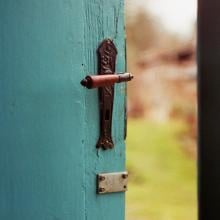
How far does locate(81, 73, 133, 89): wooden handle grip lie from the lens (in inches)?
31.2

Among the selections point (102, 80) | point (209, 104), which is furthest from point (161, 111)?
point (102, 80)

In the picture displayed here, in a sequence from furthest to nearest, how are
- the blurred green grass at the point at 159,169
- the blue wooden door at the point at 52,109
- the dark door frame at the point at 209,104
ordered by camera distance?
the blurred green grass at the point at 159,169 < the dark door frame at the point at 209,104 < the blue wooden door at the point at 52,109

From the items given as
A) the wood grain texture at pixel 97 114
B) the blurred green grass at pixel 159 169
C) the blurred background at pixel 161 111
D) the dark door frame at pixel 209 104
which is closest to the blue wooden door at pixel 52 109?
the wood grain texture at pixel 97 114

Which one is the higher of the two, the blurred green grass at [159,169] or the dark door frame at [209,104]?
the dark door frame at [209,104]

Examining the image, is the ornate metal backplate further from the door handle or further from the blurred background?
the blurred background

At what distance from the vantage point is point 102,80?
2.62 ft

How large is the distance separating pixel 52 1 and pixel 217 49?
1.07ft

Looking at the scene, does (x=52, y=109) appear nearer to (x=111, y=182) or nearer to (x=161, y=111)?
(x=111, y=182)

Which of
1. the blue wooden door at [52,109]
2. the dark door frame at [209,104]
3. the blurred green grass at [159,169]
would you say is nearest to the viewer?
the blue wooden door at [52,109]

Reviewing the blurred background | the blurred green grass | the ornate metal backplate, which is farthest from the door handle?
the blurred green grass

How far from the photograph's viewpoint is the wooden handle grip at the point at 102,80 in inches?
31.2

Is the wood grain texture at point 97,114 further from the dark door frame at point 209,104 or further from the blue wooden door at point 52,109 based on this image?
the dark door frame at point 209,104

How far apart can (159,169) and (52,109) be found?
1.74 m

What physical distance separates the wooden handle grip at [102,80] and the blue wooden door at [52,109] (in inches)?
1.2
